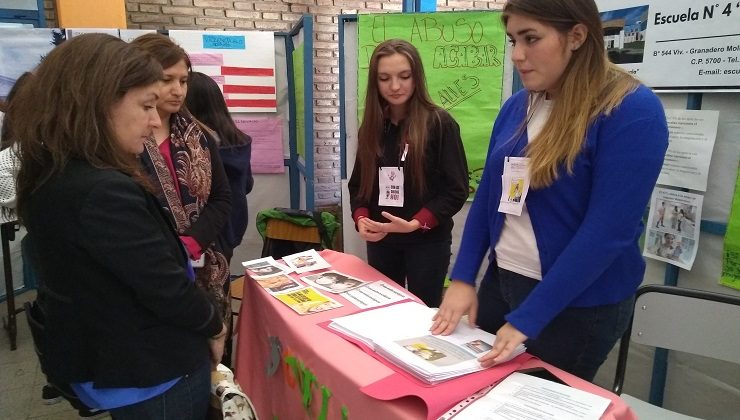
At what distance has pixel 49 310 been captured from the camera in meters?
0.96

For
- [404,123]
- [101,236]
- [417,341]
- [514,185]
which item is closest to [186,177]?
[101,236]

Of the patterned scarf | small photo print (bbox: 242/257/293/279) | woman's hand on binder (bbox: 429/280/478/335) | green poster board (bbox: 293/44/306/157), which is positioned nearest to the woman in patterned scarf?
the patterned scarf

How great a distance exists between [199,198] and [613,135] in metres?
1.20

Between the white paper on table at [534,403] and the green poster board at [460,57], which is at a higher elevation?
the green poster board at [460,57]

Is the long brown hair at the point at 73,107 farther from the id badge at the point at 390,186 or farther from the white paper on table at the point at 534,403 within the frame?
the id badge at the point at 390,186

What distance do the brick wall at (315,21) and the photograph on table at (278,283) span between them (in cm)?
302

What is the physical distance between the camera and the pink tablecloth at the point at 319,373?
0.88 meters

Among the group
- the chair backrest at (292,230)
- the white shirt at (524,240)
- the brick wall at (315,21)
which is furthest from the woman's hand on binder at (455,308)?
the brick wall at (315,21)

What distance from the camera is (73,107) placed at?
0.87 meters

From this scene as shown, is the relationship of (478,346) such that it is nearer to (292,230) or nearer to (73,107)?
(73,107)

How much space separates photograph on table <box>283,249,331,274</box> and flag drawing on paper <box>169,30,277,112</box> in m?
2.14

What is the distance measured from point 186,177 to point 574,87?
112cm

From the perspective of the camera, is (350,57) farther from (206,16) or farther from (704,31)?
(206,16)

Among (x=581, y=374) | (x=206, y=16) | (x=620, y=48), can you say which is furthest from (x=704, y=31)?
(x=206, y=16)
